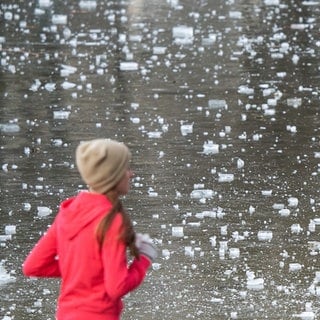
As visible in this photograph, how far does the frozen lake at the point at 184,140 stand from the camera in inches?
247

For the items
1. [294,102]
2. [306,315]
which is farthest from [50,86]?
[306,315]

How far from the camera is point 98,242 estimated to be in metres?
3.91

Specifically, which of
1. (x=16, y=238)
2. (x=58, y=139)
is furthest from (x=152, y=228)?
(x=58, y=139)

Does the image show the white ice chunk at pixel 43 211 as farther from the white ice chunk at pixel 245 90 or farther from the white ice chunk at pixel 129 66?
the white ice chunk at pixel 129 66

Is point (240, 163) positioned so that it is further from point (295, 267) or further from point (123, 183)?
point (123, 183)

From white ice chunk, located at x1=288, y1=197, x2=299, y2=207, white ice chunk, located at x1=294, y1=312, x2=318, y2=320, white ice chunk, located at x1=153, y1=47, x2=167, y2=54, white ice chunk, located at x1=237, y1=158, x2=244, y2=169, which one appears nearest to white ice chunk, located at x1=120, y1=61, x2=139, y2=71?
white ice chunk, located at x1=153, y1=47, x2=167, y2=54

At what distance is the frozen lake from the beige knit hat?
6.53 feet

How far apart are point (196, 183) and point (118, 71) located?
13.7ft

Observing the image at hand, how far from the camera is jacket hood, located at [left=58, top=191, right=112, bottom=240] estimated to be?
3.96 meters

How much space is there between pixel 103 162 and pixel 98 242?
0.27 metres

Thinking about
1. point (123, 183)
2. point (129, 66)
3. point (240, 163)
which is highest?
point (123, 183)

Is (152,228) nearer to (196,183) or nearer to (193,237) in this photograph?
(193,237)

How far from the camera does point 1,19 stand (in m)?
15.5

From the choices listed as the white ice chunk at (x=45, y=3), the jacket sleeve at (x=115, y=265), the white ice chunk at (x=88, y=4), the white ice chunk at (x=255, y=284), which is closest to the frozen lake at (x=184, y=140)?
the white ice chunk at (x=255, y=284)
